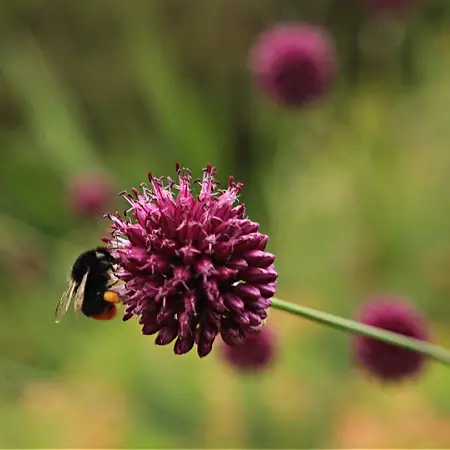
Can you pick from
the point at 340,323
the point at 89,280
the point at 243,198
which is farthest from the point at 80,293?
the point at 243,198

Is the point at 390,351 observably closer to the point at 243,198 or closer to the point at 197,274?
the point at 197,274

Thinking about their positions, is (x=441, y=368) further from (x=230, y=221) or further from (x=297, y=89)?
(x=230, y=221)

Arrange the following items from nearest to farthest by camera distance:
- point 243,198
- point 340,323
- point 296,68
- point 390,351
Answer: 1. point 340,323
2. point 390,351
3. point 296,68
4. point 243,198

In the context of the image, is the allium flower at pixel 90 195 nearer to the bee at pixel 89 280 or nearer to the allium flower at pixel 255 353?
the allium flower at pixel 255 353

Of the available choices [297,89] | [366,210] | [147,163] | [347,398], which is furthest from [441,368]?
[147,163]

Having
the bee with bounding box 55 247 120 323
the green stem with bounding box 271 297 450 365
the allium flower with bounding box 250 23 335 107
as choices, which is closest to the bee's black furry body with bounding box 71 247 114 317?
the bee with bounding box 55 247 120 323

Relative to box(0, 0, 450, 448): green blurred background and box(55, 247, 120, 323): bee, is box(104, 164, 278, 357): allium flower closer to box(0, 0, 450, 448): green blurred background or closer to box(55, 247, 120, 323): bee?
box(55, 247, 120, 323): bee
